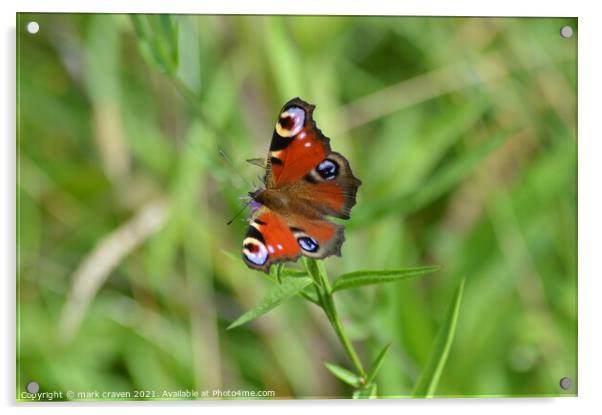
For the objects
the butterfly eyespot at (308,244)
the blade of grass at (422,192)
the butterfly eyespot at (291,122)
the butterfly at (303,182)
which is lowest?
the butterfly eyespot at (308,244)

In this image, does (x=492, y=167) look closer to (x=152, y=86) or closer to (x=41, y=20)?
(x=152, y=86)

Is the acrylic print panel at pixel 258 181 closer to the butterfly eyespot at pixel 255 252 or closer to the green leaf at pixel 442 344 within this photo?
the green leaf at pixel 442 344

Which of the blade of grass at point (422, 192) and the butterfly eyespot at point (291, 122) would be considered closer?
the butterfly eyespot at point (291, 122)

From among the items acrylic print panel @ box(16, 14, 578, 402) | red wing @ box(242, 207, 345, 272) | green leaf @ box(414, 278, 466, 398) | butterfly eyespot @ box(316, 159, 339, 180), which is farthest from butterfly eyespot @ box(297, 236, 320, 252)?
acrylic print panel @ box(16, 14, 578, 402)

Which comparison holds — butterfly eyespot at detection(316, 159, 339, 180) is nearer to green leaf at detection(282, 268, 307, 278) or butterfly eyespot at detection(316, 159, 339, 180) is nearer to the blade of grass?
green leaf at detection(282, 268, 307, 278)

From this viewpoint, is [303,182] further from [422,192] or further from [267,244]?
[422,192]
